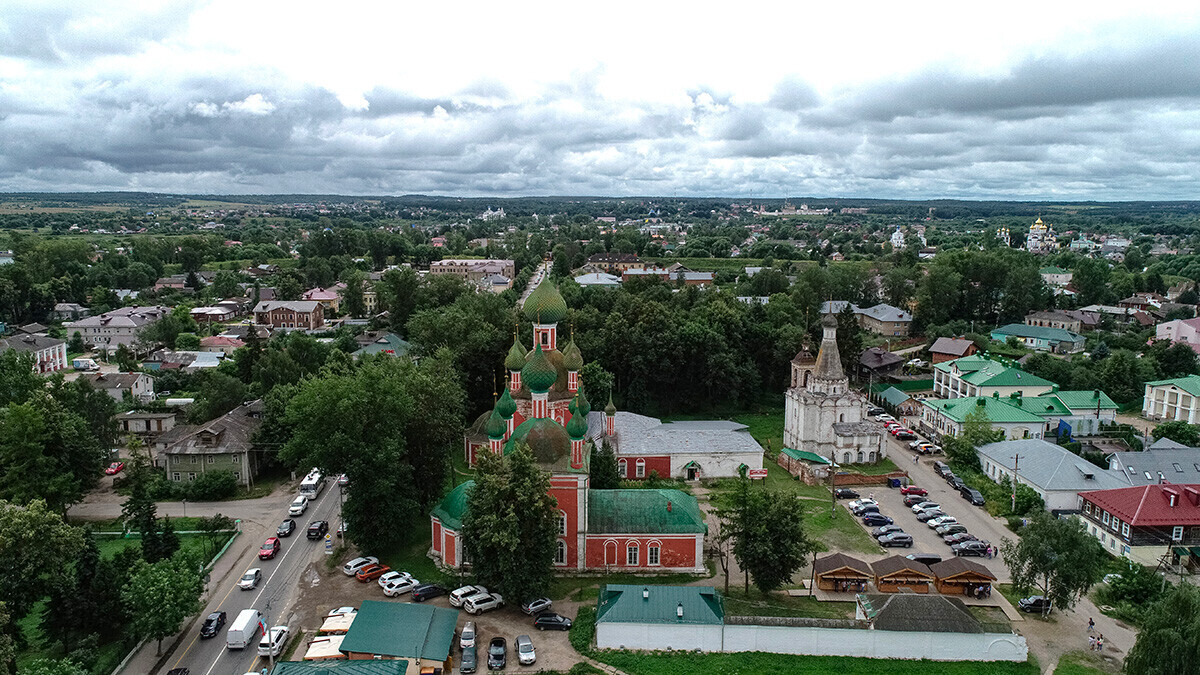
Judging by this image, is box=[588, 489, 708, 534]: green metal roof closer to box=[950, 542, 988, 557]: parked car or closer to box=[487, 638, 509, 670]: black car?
box=[487, 638, 509, 670]: black car

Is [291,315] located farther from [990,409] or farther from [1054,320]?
[1054,320]

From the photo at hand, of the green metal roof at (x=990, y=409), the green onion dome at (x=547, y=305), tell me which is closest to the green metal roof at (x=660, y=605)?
the green onion dome at (x=547, y=305)

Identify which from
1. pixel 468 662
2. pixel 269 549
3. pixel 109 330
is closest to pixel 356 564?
pixel 269 549

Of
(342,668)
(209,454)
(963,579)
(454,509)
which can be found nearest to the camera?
(342,668)

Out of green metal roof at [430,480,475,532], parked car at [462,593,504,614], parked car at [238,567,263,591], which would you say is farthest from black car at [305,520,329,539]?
parked car at [462,593,504,614]

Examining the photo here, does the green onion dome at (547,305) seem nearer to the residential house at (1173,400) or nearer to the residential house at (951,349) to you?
the residential house at (1173,400)

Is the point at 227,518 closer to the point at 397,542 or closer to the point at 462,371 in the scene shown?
the point at 397,542
